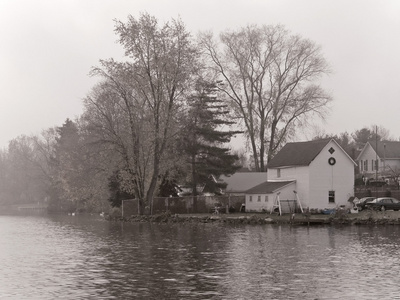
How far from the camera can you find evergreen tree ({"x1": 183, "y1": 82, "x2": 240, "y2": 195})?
73.6m

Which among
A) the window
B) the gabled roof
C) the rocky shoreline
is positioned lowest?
the rocky shoreline

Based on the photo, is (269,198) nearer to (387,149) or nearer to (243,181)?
(243,181)

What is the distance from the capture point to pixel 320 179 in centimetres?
6806

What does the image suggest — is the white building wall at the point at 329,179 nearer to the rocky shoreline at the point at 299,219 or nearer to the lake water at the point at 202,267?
the rocky shoreline at the point at 299,219

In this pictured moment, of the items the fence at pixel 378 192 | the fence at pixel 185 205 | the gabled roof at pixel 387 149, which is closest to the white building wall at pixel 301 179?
the fence at pixel 185 205

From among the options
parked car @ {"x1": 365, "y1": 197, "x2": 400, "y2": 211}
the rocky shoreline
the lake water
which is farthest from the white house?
the lake water

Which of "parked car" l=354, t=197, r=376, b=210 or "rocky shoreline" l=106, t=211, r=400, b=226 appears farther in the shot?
"parked car" l=354, t=197, r=376, b=210

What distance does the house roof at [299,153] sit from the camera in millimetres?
68312

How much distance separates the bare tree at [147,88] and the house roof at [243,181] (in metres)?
17.7

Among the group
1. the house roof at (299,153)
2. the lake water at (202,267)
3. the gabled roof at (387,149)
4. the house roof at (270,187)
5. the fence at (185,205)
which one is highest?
the gabled roof at (387,149)

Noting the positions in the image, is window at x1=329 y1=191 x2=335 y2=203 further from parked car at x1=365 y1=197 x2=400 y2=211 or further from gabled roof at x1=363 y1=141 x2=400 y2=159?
gabled roof at x1=363 y1=141 x2=400 y2=159

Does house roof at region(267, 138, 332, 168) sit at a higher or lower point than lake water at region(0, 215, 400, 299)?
higher

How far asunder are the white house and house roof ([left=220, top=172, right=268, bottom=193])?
42.3 feet

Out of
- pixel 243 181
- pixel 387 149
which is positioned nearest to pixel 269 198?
pixel 243 181
